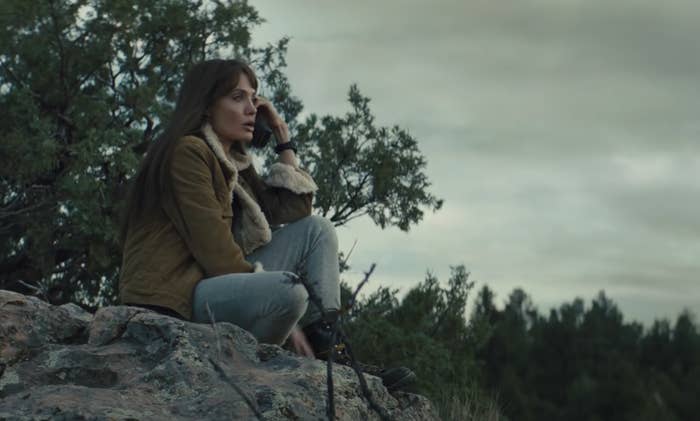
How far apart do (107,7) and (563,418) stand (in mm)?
35814

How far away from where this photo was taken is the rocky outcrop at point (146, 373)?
3.22 meters

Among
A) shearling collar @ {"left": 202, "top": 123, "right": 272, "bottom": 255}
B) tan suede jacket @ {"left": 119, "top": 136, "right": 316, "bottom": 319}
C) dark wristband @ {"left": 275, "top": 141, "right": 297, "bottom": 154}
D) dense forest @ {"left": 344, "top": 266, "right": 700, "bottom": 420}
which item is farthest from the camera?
dense forest @ {"left": 344, "top": 266, "right": 700, "bottom": 420}

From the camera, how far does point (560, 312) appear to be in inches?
1980

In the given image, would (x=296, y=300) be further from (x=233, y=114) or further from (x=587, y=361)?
(x=587, y=361)

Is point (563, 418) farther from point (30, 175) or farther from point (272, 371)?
point (272, 371)

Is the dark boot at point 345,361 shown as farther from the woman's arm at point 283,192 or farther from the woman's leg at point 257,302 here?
the woman's arm at point 283,192

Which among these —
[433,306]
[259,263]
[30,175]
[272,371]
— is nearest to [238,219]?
[259,263]

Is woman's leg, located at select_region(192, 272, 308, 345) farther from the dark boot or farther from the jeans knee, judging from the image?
the dark boot

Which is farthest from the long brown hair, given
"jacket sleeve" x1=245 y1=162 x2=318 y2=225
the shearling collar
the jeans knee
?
the jeans knee

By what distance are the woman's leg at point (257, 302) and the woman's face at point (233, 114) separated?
94 centimetres


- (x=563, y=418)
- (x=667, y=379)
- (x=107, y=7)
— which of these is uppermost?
(x=107, y=7)

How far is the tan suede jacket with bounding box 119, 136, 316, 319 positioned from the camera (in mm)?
4887

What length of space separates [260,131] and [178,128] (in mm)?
934

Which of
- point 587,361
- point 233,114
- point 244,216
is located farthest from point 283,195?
point 587,361
